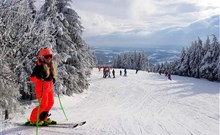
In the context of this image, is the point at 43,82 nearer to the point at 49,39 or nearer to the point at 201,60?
the point at 49,39

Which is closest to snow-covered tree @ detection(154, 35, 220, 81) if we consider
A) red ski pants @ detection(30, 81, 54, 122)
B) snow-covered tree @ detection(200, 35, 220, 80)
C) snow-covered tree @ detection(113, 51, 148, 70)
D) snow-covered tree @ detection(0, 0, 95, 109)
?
snow-covered tree @ detection(200, 35, 220, 80)

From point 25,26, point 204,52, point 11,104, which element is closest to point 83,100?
point 11,104

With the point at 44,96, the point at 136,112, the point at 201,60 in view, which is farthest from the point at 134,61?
the point at 44,96

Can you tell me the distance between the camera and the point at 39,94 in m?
7.07

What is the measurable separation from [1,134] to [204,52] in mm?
55584

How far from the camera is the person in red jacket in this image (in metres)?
6.91

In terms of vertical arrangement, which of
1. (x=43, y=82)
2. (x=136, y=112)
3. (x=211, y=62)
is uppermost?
(x=43, y=82)

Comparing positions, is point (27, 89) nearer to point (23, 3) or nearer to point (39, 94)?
point (23, 3)

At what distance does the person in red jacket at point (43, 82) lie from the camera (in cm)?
691

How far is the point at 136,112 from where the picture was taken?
55.4ft

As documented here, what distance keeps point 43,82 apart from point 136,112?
34.9 feet

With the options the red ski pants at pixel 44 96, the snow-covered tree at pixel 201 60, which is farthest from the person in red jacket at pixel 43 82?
the snow-covered tree at pixel 201 60

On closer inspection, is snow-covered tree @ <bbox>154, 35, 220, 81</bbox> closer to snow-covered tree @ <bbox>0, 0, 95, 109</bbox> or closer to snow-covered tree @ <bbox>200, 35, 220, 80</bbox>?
snow-covered tree @ <bbox>200, 35, 220, 80</bbox>

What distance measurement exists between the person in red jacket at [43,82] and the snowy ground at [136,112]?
0.40 m
